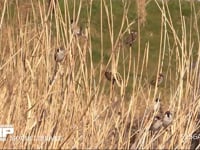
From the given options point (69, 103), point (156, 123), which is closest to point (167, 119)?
point (156, 123)

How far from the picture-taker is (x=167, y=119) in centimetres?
165

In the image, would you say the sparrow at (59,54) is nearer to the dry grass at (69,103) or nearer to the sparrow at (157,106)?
the dry grass at (69,103)

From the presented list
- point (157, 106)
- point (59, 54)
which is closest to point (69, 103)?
point (59, 54)

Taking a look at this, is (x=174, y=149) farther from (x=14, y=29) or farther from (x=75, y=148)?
(x=14, y=29)

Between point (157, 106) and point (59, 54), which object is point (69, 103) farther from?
point (157, 106)

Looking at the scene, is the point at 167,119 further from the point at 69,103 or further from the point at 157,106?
the point at 69,103

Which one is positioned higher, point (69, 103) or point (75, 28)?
point (75, 28)

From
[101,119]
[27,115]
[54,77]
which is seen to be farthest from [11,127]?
[101,119]

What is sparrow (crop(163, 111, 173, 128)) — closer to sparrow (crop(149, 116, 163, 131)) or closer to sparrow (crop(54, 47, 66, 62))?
sparrow (crop(149, 116, 163, 131))

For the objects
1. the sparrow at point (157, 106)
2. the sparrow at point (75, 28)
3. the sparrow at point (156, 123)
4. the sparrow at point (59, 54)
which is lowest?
the sparrow at point (156, 123)

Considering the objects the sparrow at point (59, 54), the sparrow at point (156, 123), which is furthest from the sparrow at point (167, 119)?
the sparrow at point (59, 54)

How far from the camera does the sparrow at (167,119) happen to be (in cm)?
164

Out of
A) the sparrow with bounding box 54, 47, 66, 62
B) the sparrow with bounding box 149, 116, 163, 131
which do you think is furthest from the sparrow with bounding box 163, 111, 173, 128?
the sparrow with bounding box 54, 47, 66, 62

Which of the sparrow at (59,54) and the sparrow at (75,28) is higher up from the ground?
the sparrow at (75,28)
